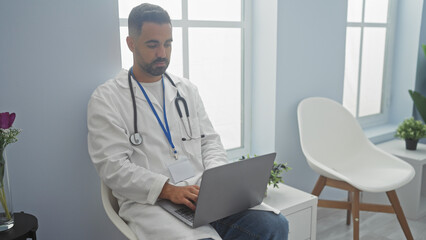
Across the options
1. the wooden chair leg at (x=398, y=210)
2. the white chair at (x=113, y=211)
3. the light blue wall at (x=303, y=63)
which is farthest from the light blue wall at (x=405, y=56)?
the white chair at (x=113, y=211)

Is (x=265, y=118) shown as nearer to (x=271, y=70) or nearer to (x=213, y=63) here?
(x=271, y=70)

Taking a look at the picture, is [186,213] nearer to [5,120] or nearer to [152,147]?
[152,147]

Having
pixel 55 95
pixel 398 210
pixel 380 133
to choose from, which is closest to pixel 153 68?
pixel 55 95

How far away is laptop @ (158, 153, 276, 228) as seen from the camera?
4.39ft

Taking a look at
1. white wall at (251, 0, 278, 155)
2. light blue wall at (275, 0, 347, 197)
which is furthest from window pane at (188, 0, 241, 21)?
light blue wall at (275, 0, 347, 197)

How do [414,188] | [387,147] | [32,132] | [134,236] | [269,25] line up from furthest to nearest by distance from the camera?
[387,147] → [414,188] → [269,25] → [32,132] → [134,236]

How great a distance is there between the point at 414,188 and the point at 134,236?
7.25ft

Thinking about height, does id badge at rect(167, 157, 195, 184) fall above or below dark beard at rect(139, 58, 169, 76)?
below

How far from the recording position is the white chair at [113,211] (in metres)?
1.50

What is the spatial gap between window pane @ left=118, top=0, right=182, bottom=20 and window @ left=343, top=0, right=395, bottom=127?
167 cm

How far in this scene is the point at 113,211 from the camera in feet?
5.26

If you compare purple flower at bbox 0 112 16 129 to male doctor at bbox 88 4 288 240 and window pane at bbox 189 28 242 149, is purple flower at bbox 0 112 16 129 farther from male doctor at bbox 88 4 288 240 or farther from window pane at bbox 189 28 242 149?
window pane at bbox 189 28 242 149

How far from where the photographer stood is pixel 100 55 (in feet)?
5.93

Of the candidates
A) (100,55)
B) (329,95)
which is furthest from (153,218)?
(329,95)
